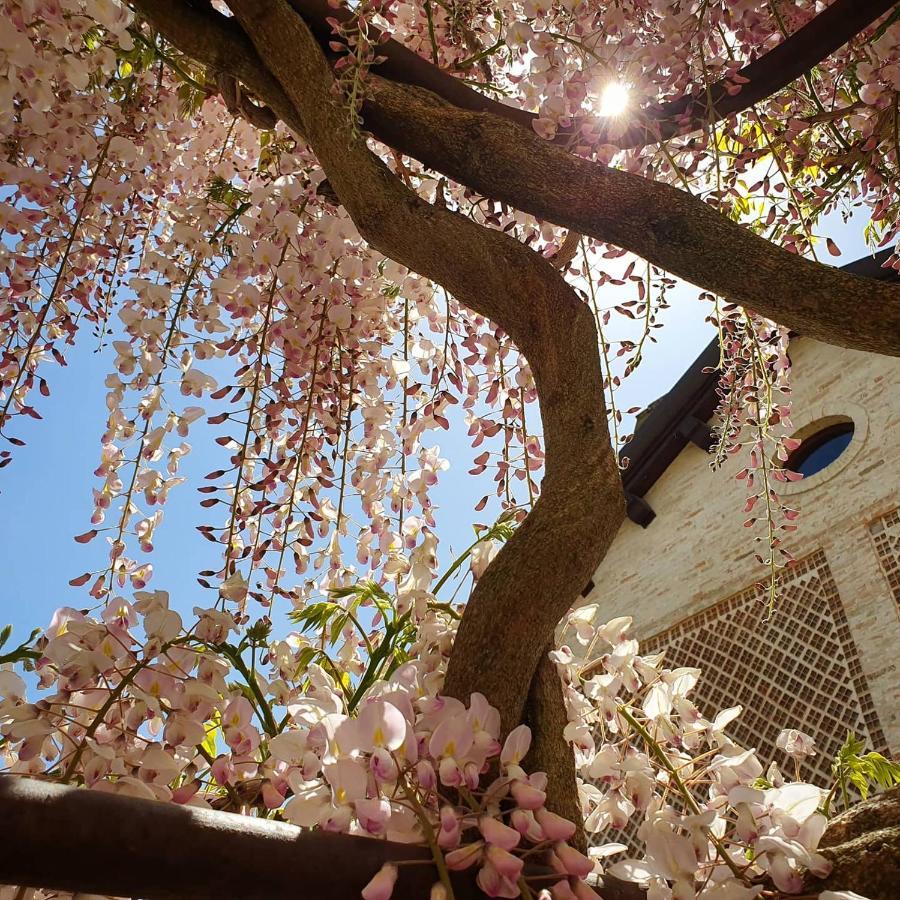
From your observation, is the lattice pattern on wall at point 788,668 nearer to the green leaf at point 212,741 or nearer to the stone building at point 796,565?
the stone building at point 796,565

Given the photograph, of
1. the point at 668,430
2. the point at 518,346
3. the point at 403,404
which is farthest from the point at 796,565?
the point at 518,346

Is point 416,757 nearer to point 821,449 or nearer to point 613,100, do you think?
point 613,100

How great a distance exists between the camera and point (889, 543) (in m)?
4.64

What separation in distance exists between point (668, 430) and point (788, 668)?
2.18m

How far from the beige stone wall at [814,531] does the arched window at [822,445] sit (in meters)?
0.08

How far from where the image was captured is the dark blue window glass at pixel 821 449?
5.43m

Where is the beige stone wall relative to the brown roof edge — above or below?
below

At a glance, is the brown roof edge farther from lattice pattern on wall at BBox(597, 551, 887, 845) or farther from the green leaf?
the green leaf

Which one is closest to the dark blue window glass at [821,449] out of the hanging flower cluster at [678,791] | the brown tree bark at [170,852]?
the hanging flower cluster at [678,791]

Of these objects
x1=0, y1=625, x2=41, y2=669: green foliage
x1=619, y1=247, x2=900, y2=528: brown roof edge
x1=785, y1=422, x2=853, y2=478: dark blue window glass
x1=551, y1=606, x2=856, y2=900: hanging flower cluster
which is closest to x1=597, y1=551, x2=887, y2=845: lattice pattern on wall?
x1=785, y1=422, x2=853, y2=478: dark blue window glass

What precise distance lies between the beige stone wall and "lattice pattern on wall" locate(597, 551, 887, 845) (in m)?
0.09

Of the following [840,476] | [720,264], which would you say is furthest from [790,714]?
[720,264]

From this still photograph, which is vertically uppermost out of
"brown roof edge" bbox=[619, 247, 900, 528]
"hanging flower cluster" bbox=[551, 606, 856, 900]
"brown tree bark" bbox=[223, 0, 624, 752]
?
"brown roof edge" bbox=[619, 247, 900, 528]

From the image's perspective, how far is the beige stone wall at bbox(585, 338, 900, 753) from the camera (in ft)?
14.7
